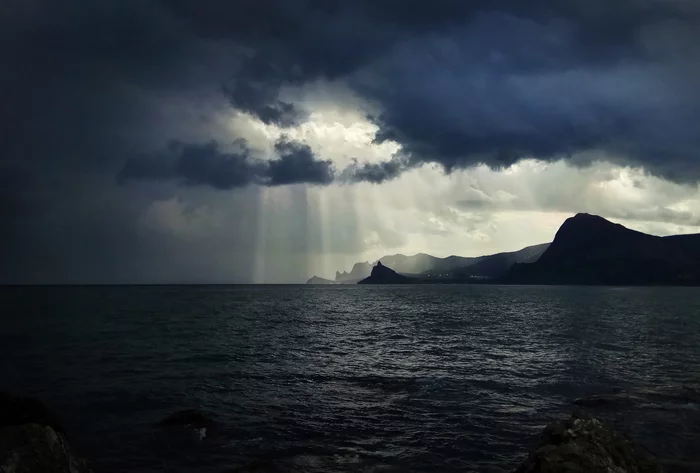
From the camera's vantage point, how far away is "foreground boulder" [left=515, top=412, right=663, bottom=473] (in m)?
11.2

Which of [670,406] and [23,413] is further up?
[23,413]

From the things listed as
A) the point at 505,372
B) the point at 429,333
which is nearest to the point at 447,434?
the point at 505,372

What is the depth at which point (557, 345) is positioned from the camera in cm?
4941

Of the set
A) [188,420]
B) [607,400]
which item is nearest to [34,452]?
[188,420]

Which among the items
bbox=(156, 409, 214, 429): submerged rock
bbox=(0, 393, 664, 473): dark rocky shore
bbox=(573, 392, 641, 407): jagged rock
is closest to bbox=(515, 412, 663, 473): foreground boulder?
bbox=(0, 393, 664, 473): dark rocky shore

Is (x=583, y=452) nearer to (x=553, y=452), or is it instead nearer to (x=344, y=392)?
(x=553, y=452)

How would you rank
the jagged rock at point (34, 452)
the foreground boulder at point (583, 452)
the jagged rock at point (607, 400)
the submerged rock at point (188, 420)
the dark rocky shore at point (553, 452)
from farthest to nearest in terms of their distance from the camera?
the jagged rock at point (607, 400)
the submerged rock at point (188, 420)
the jagged rock at point (34, 452)
the dark rocky shore at point (553, 452)
the foreground boulder at point (583, 452)

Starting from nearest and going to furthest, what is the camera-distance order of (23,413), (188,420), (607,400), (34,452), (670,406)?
(34,452) < (23,413) < (188,420) < (670,406) < (607,400)

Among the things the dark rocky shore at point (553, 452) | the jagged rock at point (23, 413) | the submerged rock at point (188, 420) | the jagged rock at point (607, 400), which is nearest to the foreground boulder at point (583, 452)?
the dark rocky shore at point (553, 452)

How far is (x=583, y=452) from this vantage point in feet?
38.1

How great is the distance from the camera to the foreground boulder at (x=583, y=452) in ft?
36.7

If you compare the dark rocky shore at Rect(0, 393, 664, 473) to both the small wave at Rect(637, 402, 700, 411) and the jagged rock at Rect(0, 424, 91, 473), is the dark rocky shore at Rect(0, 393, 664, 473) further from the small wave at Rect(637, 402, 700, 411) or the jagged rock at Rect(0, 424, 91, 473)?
the small wave at Rect(637, 402, 700, 411)

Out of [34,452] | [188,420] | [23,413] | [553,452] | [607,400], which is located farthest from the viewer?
[607,400]

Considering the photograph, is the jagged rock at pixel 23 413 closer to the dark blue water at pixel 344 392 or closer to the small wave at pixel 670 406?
the dark blue water at pixel 344 392
